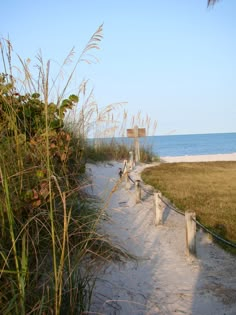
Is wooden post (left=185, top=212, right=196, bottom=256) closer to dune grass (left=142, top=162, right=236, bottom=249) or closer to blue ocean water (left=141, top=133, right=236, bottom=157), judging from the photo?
dune grass (left=142, top=162, right=236, bottom=249)

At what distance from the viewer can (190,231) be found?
11.2ft

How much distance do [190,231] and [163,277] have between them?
24.8 inches

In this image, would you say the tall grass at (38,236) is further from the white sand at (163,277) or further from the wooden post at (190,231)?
the wooden post at (190,231)

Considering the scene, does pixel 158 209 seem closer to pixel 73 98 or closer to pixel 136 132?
pixel 73 98

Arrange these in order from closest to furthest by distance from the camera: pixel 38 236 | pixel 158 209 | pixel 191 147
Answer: pixel 38 236, pixel 158 209, pixel 191 147

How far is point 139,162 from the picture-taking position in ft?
39.3

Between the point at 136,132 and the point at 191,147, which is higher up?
the point at 136,132

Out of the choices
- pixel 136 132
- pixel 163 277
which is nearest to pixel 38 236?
pixel 163 277

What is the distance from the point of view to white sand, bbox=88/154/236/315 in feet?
8.07

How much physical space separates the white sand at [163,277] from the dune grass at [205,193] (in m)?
0.40

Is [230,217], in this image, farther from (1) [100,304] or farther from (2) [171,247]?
(1) [100,304]

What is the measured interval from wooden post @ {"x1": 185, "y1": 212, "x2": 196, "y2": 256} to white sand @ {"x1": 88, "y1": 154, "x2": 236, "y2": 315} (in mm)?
116

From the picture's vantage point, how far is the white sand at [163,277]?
2459mm

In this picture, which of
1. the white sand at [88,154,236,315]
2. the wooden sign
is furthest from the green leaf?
the wooden sign
